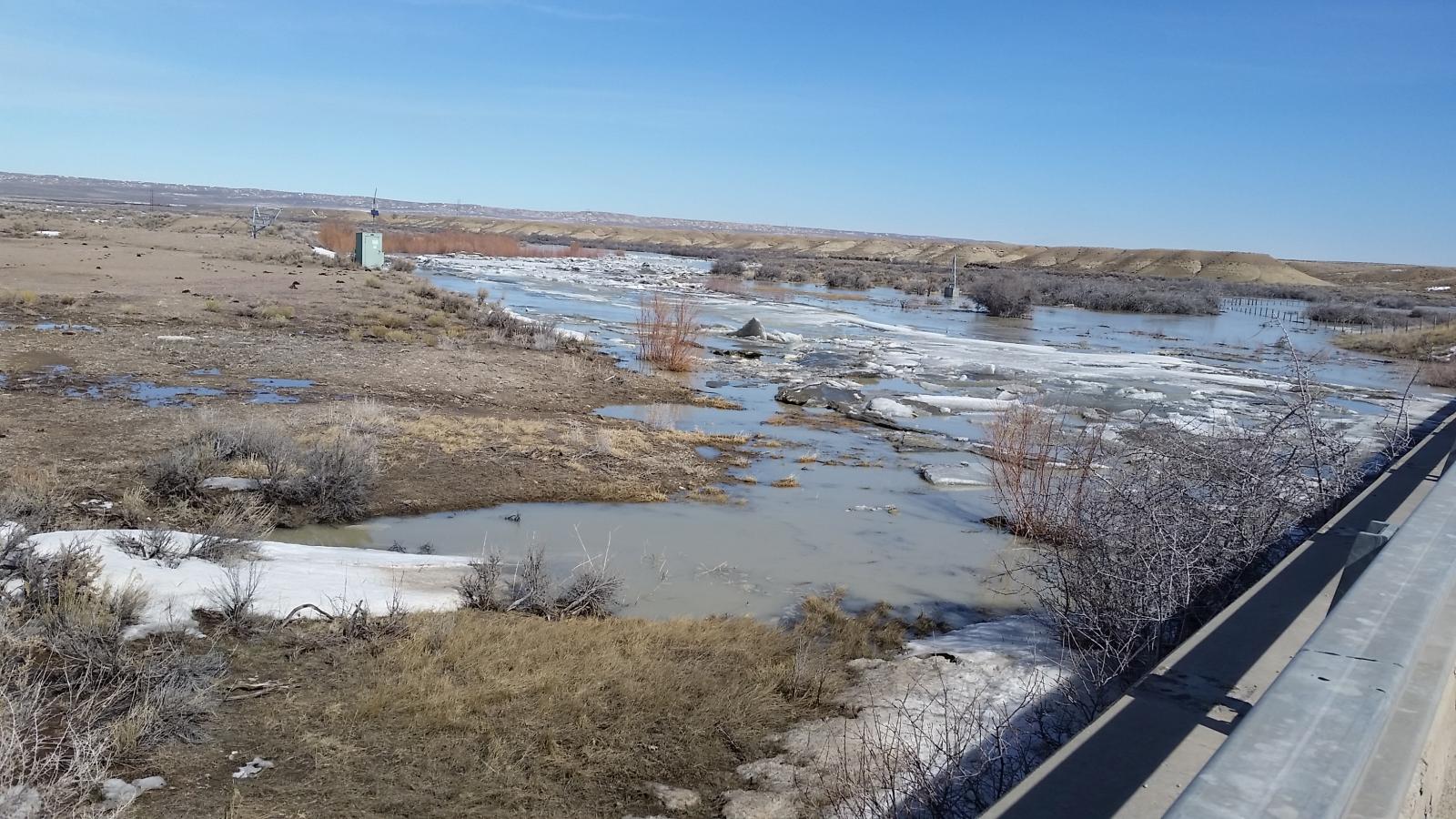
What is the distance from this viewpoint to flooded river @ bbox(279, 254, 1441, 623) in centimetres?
870

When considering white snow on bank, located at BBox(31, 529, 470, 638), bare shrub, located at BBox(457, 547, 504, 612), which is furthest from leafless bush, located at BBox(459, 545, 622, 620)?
white snow on bank, located at BBox(31, 529, 470, 638)

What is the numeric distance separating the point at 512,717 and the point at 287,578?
104 inches

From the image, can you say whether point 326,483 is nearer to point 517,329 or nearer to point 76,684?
point 76,684

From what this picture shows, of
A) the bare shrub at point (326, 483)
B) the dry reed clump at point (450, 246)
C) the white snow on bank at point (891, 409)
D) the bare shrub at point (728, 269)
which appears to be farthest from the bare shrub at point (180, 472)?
the bare shrub at point (728, 269)

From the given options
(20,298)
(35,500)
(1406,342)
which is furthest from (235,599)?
(1406,342)

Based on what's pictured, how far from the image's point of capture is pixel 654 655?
620cm

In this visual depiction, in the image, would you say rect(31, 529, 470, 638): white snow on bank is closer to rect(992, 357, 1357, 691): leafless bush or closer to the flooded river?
the flooded river

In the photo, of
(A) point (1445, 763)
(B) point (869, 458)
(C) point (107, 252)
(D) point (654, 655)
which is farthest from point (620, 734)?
(C) point (107, 252)

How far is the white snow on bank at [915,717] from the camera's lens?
4516 millimetres

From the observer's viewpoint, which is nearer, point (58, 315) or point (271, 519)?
point (271, 519)

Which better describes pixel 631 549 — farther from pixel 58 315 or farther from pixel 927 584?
pixel 58 315

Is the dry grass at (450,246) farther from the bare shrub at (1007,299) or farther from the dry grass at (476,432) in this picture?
the dry grass at (476,432)

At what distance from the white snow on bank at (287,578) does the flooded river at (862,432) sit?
101cm

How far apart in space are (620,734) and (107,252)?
36964mm
